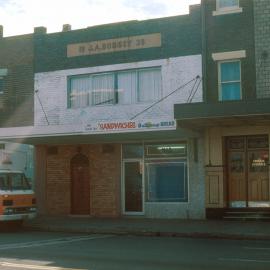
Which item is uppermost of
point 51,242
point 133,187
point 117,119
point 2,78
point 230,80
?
point 2,78

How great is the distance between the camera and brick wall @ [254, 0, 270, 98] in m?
20.0

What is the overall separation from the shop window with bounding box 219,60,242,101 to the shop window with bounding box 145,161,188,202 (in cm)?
314

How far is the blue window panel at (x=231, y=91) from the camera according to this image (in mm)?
20734

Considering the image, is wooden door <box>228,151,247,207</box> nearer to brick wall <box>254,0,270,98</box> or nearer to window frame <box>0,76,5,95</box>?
brick wall <box>254,0,270,98</box>

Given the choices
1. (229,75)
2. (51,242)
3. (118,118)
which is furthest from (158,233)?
(229,75)

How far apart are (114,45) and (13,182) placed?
7242 millimetres

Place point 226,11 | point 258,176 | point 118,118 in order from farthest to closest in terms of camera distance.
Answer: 1. point 118,118
2. point 226,11
3. point 258,176

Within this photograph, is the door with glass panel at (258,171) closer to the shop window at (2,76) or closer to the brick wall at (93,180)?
the brick wall at (93,180)

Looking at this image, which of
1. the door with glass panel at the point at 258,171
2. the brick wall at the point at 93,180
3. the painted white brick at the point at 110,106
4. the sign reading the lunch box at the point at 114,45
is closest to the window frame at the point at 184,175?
the brick wall at the point at 93,180

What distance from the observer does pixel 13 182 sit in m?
19.1

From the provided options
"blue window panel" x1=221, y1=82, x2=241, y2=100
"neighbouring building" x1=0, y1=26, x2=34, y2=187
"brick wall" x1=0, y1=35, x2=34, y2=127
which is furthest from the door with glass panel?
"brick wall" x1=0, y1=35, x2=34, y2=127

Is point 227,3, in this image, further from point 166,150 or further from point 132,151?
point 132,151

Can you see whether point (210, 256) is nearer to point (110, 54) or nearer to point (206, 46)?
point (206, 46)

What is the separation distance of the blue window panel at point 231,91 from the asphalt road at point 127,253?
21.9ft
